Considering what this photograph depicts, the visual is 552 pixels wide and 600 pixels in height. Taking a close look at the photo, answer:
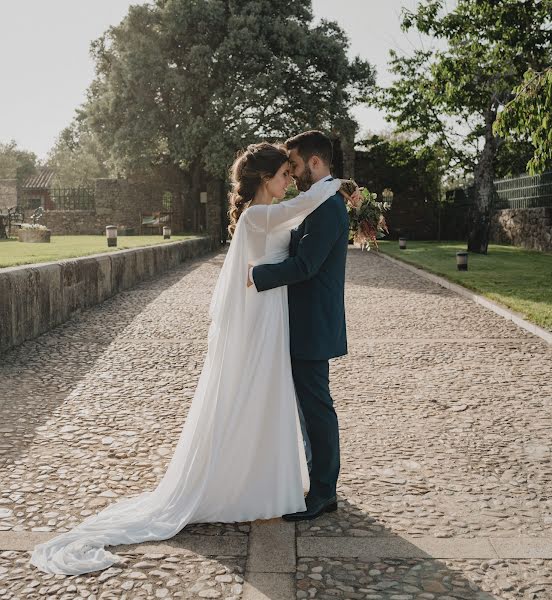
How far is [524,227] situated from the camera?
25516 millimetres

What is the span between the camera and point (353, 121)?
30.8 m

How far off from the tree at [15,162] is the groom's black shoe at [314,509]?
84.8 m

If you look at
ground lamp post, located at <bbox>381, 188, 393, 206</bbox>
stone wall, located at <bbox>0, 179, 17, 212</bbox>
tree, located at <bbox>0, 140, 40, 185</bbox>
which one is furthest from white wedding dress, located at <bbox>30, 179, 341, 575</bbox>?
tree, located at <bbox>0, 140, 40, 185</bbox>

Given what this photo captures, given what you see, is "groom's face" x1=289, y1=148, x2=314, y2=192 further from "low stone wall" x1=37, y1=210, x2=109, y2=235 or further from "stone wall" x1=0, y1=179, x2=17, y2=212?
"stone wall" x1=0, y1=179, x2=17, y2=212

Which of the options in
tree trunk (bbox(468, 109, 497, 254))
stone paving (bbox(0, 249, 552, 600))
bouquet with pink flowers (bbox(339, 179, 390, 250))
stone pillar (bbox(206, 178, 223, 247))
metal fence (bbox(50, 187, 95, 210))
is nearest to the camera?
stone paving (bbox(0, 249, 552, 600))

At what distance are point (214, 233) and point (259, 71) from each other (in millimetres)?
7735

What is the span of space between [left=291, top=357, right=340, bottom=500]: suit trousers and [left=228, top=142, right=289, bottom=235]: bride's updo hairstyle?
0.77 m

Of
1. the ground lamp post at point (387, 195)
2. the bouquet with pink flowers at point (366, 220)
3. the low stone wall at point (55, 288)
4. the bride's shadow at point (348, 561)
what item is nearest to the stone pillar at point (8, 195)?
the ground lamp post at point (387, 195)

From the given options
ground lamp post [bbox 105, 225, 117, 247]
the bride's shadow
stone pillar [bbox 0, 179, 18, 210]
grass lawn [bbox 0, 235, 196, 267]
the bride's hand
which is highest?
stone pillar [bbox 0, 179, 18, 210]

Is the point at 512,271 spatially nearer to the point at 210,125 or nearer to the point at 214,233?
the point at 210,125

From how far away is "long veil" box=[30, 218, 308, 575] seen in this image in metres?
3.04

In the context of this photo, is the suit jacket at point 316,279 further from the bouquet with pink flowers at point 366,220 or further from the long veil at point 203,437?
the bouquet with pink flowers at point 366,220

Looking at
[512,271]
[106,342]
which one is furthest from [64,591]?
[512,271]

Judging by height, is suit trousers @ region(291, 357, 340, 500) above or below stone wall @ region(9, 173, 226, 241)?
below
